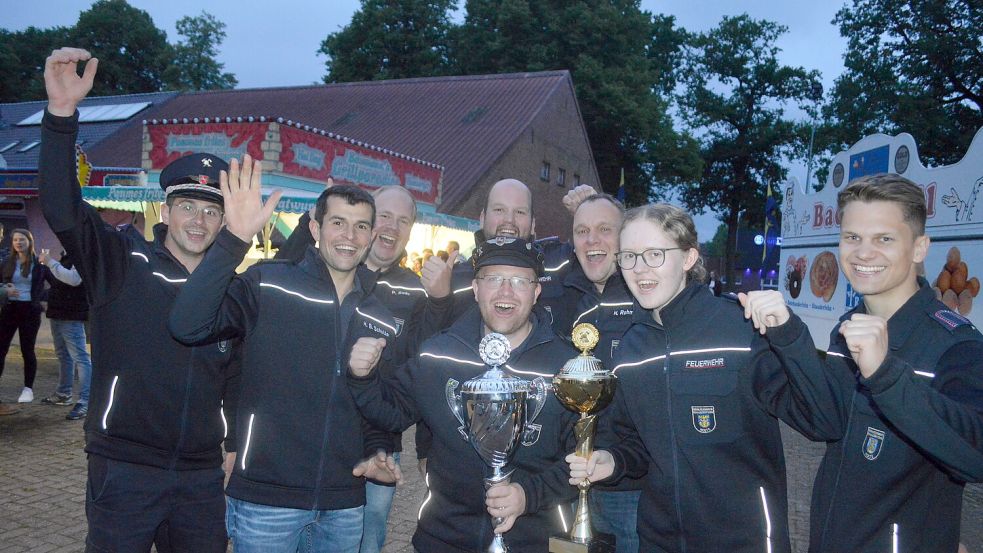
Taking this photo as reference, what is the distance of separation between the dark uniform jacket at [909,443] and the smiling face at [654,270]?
695 mm

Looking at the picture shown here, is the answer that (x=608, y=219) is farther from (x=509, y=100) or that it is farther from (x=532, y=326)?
(x=509, y=100)

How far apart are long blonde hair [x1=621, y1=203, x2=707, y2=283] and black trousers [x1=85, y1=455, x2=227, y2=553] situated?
2266mm

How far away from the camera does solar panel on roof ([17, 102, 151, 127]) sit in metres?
31.8

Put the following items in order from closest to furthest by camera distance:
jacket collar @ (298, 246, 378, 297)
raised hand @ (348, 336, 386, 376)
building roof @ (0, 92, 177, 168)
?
raised hand @ (348, 336, 386, 376)
jacket collar @ (298, 246, 378, 297)
building roof @ (0, 92, 177, 168)

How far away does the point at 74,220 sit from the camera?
2.86 metres

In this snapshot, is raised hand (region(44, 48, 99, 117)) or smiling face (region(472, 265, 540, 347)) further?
smiling face (region(472, 265, 540, 347))

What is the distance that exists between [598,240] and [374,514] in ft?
6.79

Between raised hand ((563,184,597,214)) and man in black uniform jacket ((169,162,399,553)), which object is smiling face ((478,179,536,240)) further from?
man in black uniform jacket ((169,162,399,553))

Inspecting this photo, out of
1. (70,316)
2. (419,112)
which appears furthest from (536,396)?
(419,112)

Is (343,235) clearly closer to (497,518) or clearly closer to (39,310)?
(497,518)

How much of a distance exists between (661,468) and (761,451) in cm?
38

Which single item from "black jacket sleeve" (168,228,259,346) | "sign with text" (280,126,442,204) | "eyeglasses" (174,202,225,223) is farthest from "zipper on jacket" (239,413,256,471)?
"sign with text" (280,126,442,204)

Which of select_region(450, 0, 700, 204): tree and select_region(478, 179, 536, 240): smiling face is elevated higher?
select_region(450, 0, 700, 204): tree

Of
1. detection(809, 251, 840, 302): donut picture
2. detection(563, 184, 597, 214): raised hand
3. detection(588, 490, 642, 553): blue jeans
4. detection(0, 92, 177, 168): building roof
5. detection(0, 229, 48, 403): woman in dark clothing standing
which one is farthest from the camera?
detection(0, 92, 177, 168): building roof
